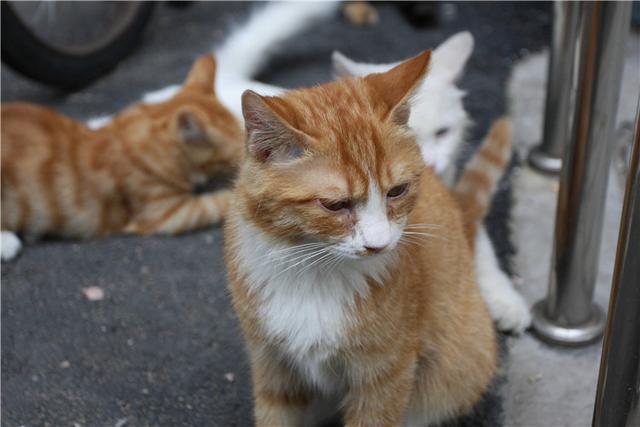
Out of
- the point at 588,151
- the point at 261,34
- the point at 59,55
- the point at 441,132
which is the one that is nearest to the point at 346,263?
the point at 588,151

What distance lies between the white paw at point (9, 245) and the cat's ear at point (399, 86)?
108cm

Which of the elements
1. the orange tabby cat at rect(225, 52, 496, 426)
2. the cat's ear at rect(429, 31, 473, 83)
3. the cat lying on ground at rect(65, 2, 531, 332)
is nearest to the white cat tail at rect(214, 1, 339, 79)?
the cat lying on ground at rect(65, 2, 531, 332)

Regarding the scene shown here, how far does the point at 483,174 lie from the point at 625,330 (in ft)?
2.53

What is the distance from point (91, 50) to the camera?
247 centimetres

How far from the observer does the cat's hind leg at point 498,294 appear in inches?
61.8

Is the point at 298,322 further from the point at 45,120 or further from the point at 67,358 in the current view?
the point at 45,120

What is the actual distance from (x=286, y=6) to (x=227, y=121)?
2.14 feet

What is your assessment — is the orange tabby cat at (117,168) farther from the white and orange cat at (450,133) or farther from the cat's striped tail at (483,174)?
the cat's striped tail at (483,174)

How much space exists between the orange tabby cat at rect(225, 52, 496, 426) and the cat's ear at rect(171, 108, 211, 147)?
0.79m

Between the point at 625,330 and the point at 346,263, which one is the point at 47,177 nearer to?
the point at 346,263

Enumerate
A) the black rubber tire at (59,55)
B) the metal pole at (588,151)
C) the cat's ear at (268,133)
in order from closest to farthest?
the cat's ear at (268,133) < the metal pole at (588,151) < the black rubber tire at (59,55)

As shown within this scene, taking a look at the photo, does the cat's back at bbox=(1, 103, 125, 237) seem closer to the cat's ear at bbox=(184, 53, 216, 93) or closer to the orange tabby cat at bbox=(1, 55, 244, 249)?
the orange tabby cat at bbox=(1, 55, 244, 249)

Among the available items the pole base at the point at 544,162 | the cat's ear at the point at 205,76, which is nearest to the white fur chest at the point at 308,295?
the cat's ear at the point at 205,76

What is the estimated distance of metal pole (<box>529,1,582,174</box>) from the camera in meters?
1.83
